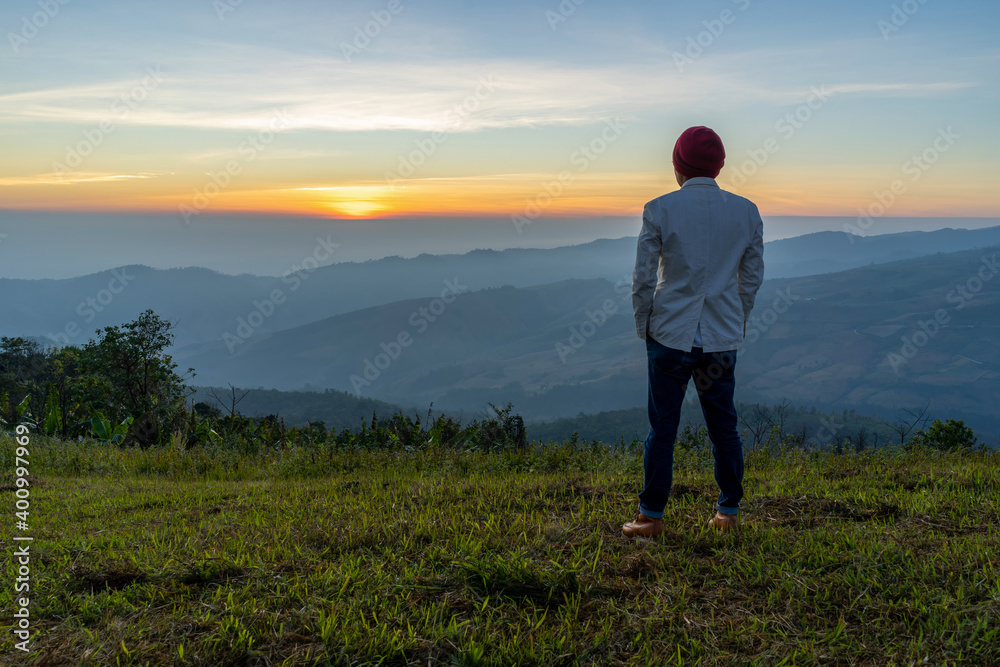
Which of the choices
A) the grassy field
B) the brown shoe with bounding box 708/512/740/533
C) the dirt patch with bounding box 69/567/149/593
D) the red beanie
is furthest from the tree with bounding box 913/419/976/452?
the dirt patch with bounding box 69/567/149/593

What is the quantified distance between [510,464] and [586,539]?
3093 mm

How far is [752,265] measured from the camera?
13.0 ft

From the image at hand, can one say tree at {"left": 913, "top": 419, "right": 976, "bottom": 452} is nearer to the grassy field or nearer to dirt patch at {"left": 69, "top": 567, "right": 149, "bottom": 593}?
the grassy field

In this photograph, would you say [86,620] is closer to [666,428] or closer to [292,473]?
[666,428]

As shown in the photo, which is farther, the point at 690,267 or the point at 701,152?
the point at 701,152

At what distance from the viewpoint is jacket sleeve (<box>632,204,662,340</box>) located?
3789 mm

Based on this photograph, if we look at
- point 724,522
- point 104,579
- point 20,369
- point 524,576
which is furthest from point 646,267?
point 20,369

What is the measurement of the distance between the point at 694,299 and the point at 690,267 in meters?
0.20

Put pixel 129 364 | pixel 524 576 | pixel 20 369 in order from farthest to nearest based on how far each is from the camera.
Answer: pixel 20 369 < pixel 129 364 < pixel 524 576

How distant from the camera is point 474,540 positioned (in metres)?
3.91

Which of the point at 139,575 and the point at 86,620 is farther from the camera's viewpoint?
the point at 139,575

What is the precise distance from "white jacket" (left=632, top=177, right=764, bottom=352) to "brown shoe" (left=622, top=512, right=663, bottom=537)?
Result: 1.13 m

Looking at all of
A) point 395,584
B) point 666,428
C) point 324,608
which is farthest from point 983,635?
point 324,608

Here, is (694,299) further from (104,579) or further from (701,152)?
(104,579)
